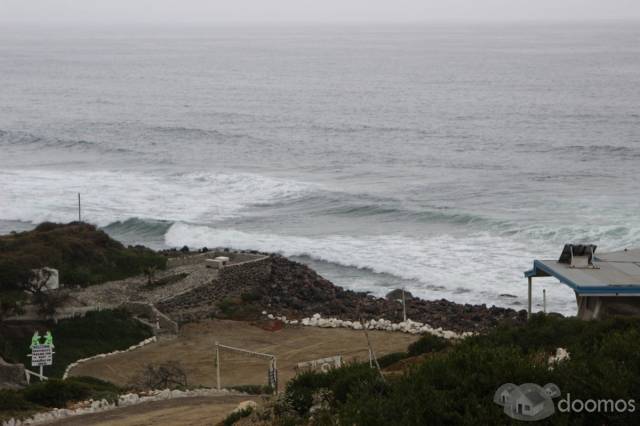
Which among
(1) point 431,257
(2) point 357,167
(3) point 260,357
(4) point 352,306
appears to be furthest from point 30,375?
(2) point 357,167

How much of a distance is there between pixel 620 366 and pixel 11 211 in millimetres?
42689

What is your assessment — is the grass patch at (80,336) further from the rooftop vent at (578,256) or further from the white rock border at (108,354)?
the rooftop vent at (578,256)

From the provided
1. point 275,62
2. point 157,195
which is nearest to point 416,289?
point 157,195

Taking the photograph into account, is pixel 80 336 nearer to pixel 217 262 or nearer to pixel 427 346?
pixel 217 262

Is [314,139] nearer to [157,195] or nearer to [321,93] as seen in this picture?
[157,195]

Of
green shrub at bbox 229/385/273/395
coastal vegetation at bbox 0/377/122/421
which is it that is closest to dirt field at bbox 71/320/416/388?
green shrub at bbox 229/385/273/395

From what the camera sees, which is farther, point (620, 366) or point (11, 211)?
point (11, 211)

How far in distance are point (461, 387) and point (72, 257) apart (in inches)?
840

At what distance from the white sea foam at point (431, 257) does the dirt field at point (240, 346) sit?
313 inches

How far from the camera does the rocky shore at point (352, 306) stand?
29.8 m

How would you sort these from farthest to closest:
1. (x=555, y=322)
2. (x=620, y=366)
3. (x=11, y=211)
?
(x=11, y=211), (x=555, y=322), (x=620, y=366)

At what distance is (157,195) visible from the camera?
54.4m

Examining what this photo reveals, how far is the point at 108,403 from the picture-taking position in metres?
17.7

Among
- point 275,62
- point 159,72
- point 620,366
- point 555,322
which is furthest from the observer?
point 275,62
